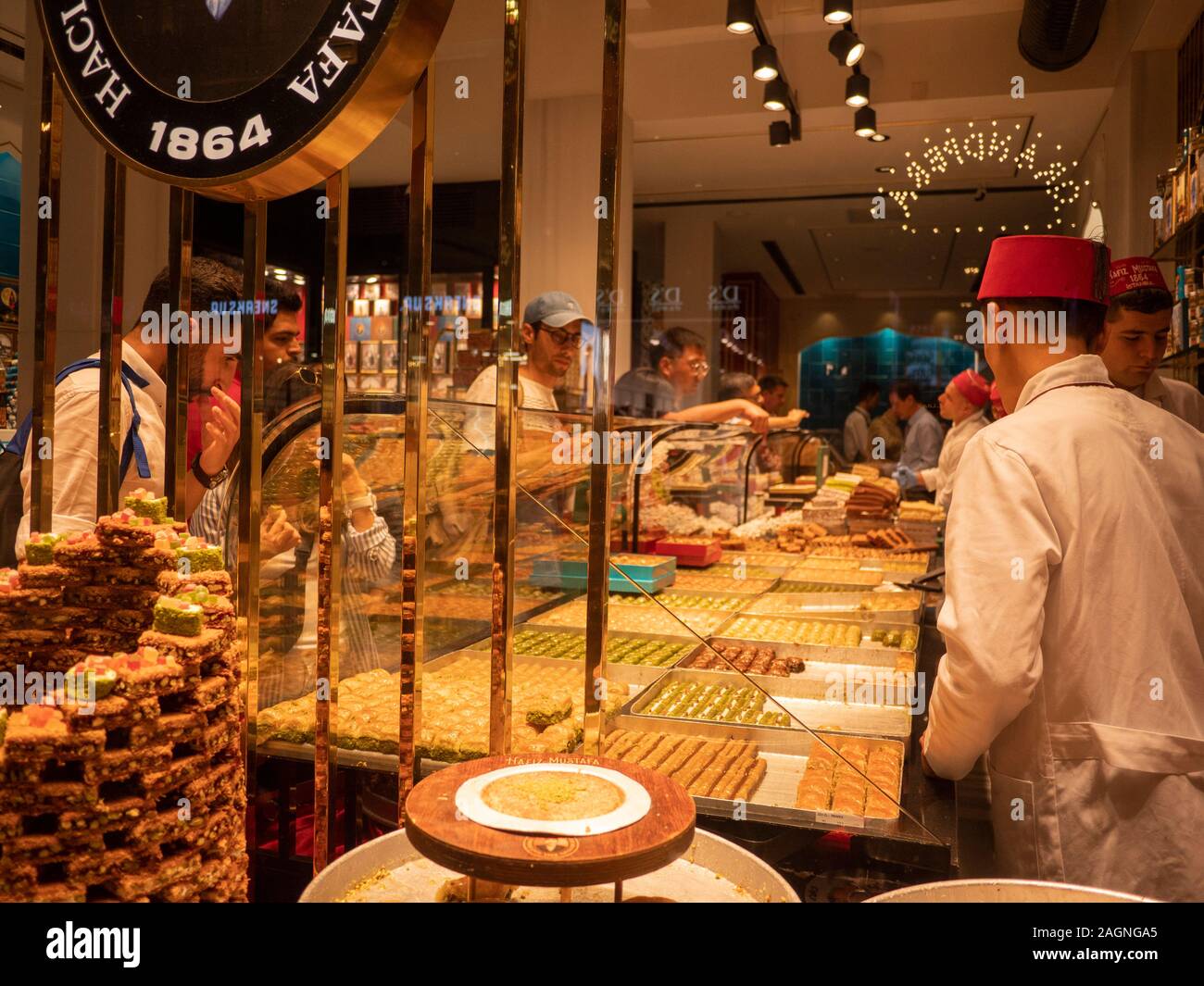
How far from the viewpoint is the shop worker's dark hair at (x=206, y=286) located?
2238mm

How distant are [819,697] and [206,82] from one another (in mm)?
2102

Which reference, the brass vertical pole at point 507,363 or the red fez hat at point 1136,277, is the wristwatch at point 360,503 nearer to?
the brass vertical pole at point 507,363

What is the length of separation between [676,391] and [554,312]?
2903mm

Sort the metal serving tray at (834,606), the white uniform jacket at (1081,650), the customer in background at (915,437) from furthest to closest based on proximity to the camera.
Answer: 1. the customer in background at (915,437)
2. the metal serving tray at (834,606)
3. the white uniform jacket at (1081,650)

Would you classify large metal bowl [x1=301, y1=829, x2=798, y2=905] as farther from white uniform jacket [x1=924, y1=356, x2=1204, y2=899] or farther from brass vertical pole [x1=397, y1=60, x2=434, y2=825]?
white uniform jacket [x1=924, y1=356, x2=1204, y2=899]

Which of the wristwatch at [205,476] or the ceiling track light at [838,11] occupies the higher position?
the ceiling track light at [838,11]

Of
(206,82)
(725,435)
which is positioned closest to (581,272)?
(725,435)

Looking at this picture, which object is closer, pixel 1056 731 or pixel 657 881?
pixel 657 881

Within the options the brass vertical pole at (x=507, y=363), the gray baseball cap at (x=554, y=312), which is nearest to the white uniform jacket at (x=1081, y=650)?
the brass vertical pole at (x=507, y=363)

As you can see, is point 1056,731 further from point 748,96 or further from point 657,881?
point 748,96

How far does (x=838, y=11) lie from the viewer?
4887 millimetres

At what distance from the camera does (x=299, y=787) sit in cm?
197

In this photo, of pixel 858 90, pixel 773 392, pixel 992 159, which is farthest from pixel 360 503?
pixel 773 392

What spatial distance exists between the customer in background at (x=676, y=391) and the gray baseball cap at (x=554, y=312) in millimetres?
695
